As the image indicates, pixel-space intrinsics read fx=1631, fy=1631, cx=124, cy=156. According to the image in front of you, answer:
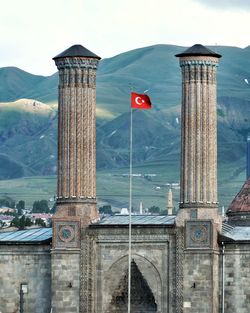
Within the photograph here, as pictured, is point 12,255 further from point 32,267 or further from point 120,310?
point 120,310

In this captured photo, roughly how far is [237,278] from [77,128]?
12322 millimetres

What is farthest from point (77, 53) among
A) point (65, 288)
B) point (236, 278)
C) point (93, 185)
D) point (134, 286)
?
point (236, 278)

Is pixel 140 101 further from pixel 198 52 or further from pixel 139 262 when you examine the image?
pixel 139 262

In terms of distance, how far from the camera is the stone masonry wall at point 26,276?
303 feet

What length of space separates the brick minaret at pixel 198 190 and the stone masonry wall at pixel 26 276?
321 inches

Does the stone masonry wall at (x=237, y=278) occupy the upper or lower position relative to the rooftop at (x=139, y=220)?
lower

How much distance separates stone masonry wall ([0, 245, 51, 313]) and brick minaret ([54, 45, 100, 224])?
3.20 metres

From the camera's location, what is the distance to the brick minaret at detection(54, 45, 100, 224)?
91.7 m

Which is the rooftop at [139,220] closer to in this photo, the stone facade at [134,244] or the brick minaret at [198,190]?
Result: the stone facade at [134,244]

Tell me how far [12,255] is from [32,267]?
1.41 m

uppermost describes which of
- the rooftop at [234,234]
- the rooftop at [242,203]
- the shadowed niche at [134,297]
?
the rooftop at [242,203]

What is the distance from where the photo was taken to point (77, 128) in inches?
3615

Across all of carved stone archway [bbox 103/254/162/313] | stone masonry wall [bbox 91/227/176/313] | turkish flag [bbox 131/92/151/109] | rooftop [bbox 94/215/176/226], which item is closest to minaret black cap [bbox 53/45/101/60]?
turkish flag [bbox 131/92/151/109]

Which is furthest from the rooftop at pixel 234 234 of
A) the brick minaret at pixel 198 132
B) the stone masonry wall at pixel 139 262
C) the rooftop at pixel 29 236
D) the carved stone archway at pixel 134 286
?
the rooftop at pixel 29 236
